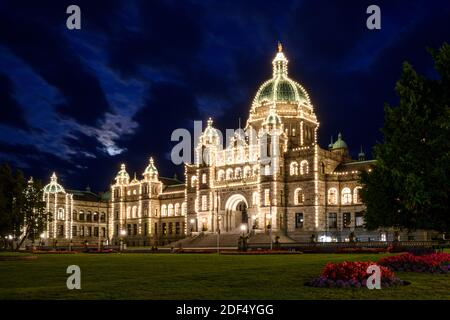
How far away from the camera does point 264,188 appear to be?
3509 inches

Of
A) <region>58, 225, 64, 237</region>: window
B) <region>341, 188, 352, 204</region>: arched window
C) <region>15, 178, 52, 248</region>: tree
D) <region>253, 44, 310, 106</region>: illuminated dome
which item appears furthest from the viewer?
<region>58, 225, 64, 237</region>: window

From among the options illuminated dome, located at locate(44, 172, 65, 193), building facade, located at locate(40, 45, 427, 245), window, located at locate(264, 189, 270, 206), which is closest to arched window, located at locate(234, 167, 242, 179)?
building facade, located at locate(40, 45, 427, 245)

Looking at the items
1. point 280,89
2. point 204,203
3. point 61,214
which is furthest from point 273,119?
point 61,214

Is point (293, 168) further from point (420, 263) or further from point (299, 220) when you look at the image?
point (420, 263)

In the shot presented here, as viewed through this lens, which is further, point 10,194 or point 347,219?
point 347,219

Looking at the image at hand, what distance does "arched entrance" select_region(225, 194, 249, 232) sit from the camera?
95188 millimetres

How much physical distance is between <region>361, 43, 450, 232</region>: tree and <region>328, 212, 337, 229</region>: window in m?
59.5

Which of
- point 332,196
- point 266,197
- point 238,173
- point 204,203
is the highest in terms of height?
point 238,173

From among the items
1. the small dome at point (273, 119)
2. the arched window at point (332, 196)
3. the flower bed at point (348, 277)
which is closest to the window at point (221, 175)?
the small dome at point (273, 119)

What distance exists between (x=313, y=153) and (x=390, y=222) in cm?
5872

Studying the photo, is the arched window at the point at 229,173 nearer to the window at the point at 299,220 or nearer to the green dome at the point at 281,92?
the window at the point at 299,220

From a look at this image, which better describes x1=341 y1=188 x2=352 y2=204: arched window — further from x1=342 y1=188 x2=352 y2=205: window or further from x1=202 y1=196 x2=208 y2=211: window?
x1=202 y1=196 x2=208 y2=211: window

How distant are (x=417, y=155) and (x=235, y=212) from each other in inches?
2836
